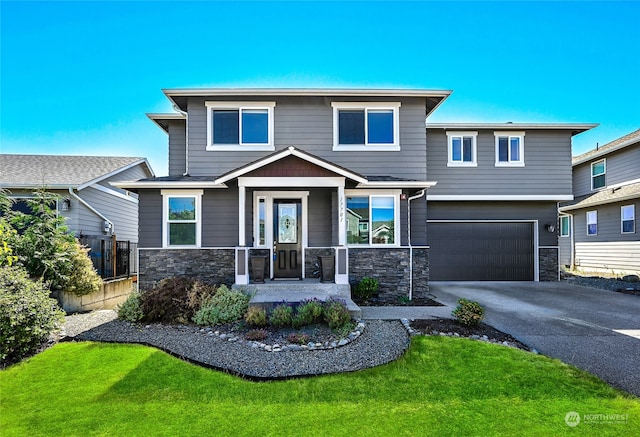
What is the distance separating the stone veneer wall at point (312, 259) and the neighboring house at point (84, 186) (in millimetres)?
7435

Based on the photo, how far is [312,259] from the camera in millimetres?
10586

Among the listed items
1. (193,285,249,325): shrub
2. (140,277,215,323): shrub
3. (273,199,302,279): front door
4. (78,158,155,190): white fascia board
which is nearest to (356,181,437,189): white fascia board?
(273,199,302,279): front door

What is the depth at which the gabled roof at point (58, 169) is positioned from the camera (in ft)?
42.1

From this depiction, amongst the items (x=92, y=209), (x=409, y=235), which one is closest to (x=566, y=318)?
(x=409, y=235)

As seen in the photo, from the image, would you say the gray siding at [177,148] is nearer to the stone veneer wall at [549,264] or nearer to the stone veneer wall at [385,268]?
the stone veneer wall at [385,268]

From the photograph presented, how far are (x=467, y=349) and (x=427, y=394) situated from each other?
1912 mm

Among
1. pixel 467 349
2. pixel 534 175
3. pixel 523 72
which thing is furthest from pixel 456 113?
pixel 467 349

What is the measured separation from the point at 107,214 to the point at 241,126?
8522mm

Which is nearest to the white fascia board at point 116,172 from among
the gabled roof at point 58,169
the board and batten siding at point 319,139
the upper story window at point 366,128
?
the gabled roof at point 58,169

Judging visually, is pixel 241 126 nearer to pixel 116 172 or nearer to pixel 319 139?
pixel 319 139

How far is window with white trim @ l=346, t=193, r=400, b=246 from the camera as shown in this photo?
10.6 meters

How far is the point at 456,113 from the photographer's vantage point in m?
15.4

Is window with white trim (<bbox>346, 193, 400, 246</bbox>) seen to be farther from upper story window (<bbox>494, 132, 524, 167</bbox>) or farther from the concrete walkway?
upper story window (<bbox>494, 132, 524, 167</bbox>)

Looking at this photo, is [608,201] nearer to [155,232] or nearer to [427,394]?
[427,394]
